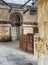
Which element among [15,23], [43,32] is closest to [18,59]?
[43,32]

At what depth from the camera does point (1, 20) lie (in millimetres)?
10609

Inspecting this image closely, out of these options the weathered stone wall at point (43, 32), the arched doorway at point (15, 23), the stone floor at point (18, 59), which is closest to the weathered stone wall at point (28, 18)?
the arched doorway at point (15, 23)

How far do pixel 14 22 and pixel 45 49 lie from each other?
10.0m

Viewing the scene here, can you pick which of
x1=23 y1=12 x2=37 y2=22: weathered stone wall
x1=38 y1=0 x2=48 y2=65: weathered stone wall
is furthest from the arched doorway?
x1=38 y1=0 x2=48 y2=65: weathered stone wall

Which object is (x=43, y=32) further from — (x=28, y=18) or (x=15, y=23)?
(x=28, y=18)

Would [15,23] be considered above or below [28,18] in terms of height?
below

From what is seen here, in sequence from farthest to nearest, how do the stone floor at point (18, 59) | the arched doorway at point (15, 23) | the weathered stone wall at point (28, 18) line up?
the weathered stone wall at point (28, 18) < the arched doorway at point (15, 23) < the stone floor at point (18, 59)

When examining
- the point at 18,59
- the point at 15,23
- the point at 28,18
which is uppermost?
the point at 28,18

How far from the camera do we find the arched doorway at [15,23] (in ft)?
36.5

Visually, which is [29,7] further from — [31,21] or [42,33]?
[42,33]

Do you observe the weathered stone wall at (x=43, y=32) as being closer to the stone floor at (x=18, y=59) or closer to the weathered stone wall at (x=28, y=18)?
the stone floor at (x=18, y=59)

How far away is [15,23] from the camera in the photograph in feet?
36.9

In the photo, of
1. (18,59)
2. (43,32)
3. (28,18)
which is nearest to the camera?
(43,32)

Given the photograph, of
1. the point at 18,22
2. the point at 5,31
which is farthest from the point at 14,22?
the point at 5,31
